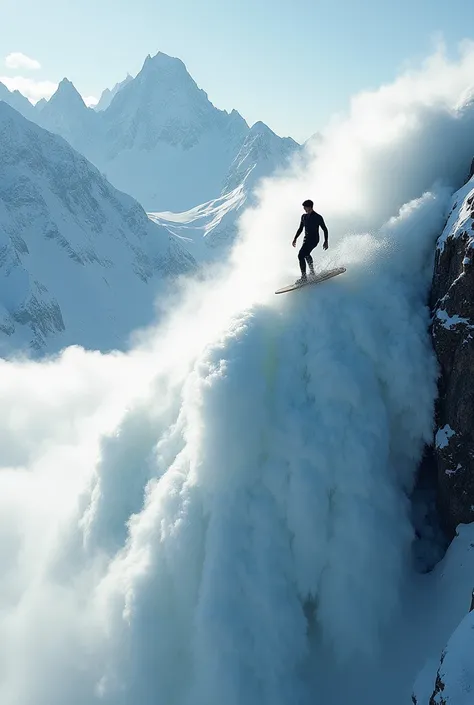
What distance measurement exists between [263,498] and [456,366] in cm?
747

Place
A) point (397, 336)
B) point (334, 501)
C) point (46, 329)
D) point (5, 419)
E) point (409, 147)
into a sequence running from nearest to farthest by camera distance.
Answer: point (334, 501)
point (397, 336)
point (409, 147)
point (5, 419)
point (46, 329)

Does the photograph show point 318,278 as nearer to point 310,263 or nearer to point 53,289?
point 310,263

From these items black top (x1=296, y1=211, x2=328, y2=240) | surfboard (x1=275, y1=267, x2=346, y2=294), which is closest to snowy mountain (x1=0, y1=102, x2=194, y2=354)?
surfboard (x1=275, y1=267, x2=346, y2=294)

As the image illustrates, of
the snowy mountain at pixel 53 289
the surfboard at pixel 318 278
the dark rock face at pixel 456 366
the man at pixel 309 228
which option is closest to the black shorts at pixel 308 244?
the man at pixel 309 228

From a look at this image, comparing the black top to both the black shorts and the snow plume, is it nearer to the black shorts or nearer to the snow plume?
the black shorts

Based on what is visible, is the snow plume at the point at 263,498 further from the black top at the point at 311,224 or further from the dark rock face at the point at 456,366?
the black top at the point at 311,224

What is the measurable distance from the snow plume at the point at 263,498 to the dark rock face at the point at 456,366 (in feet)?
2.57

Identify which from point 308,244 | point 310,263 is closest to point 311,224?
point 308,244

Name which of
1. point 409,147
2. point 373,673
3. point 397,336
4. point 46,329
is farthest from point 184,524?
point 46,329

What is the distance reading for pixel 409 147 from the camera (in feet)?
80.2

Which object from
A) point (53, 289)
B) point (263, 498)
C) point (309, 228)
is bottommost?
point (263, 498)

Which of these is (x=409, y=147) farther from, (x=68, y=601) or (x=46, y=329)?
(x=46, y=329)

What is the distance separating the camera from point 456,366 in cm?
1819

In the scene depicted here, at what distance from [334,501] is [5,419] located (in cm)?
6202
